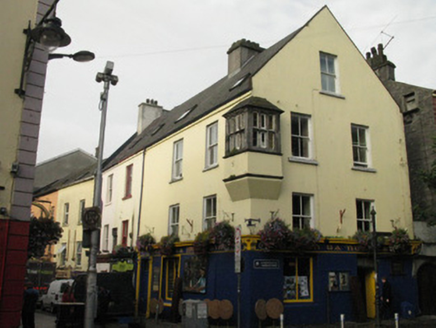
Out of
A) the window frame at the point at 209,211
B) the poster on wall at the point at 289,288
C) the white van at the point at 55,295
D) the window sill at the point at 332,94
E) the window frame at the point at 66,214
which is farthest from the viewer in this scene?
the window frame at the point at 66,214

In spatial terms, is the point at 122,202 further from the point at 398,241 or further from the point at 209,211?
the point at 398,241

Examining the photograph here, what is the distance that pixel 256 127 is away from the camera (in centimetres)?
1686

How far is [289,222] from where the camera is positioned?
16.9m

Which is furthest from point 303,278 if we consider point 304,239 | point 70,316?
point 70,316

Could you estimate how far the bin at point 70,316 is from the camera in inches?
526

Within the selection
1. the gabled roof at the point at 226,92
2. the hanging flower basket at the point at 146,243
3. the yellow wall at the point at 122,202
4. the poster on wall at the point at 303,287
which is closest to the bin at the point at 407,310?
the poster on wall at the point at 303,287

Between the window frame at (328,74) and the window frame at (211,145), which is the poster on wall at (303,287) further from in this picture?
the window frame at (328,74)

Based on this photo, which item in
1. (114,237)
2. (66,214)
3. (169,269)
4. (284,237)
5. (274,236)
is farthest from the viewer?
(66,214)

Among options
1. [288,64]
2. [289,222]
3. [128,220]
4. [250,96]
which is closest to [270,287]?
[289,222]

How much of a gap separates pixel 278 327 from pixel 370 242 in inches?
196

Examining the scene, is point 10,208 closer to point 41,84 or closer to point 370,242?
point 41,84

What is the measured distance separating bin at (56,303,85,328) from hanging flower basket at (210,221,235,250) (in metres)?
5.34

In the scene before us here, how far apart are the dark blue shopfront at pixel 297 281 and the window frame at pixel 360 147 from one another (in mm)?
3649

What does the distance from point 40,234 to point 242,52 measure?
580 inches
